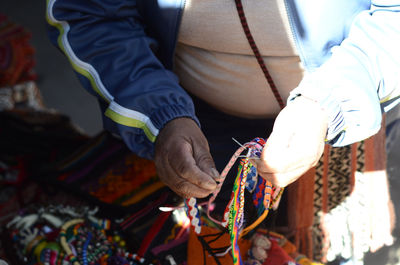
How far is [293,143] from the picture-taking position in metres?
0.78

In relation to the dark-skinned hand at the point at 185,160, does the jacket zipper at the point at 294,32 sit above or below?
above

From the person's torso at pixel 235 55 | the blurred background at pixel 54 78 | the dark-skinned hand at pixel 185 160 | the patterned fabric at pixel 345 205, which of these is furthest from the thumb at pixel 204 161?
the blurred background at pixel 54 78

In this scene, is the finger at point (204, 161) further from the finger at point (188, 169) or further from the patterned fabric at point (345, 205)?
the patterned fabric at point (345, 205)

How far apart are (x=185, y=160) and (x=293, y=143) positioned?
19 cm

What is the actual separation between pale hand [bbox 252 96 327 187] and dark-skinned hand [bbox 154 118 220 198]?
0.09 m

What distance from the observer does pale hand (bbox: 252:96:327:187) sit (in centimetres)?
78

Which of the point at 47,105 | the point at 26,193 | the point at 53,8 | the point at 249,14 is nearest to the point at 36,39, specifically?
the point at 47,105

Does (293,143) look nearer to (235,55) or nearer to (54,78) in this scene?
(235,55)

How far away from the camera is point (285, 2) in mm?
901

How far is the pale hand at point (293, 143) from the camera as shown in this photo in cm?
78

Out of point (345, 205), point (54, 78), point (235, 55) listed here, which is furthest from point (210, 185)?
point (54, 78)

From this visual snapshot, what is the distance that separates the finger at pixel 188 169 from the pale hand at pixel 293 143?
0.09 m

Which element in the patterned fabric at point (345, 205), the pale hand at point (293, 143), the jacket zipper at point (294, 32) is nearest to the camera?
the pale hand at point (293, 143)

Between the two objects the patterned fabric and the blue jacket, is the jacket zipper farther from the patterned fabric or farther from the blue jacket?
the patterned fabric
